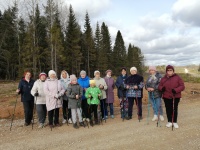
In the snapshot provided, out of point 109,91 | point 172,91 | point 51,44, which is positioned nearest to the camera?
point 172,91

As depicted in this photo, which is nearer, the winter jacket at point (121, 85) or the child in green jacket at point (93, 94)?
the child in green jacket at point (93, 94)

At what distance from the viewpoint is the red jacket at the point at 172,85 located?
672 cm

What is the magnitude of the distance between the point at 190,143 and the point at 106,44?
47555 mm

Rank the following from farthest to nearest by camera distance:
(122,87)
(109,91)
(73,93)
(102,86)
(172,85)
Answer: (109,91)
(122,87)
(102,86)
(73,93)
(172,85)

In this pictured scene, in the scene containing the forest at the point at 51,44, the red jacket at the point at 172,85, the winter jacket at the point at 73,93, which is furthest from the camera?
the forest at the point at 51,44

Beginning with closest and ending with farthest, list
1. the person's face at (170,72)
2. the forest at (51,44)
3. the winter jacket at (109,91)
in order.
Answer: the person's face at (170,72) < the winter jacket at (109,91) < the forest at (51,44)

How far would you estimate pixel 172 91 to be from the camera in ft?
21.9

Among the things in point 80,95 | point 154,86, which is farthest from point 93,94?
point 154,86

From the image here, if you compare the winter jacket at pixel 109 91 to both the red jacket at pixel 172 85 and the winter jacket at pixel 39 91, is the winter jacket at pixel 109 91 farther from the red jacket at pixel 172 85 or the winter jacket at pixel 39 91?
the winter jacket at pixel 39 91

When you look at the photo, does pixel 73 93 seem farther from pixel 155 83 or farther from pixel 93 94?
pixel 155 83

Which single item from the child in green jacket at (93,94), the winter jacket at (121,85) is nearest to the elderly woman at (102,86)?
the child in green jacket at (93,94)

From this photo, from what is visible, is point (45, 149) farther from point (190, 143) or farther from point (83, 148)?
point (190, 143)

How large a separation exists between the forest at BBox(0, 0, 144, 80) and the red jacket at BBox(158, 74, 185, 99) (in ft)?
68.2

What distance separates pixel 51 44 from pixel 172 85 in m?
24.4
